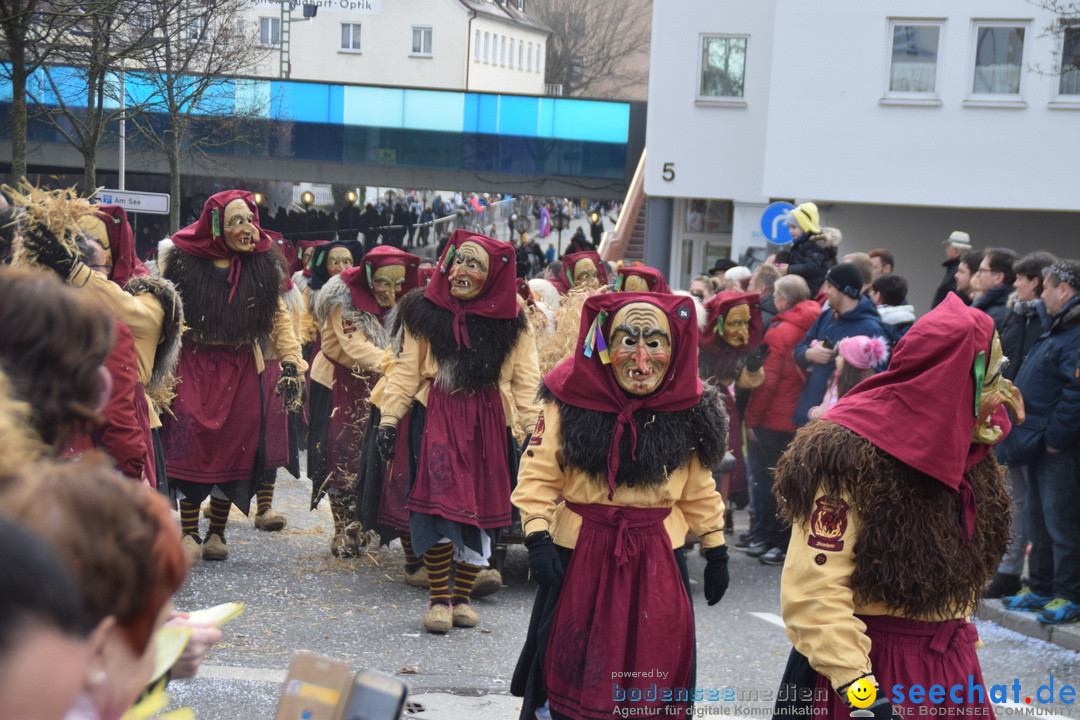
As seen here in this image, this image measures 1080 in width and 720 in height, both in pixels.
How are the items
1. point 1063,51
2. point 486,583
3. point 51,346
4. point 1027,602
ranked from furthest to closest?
point 1063,51
point 486,583
point 1027,602
point 51,346

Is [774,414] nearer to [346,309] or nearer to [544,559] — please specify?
[346,309]

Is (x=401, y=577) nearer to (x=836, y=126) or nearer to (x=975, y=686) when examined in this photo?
(x=975, y=686)

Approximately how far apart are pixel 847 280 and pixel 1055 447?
1.91 meters

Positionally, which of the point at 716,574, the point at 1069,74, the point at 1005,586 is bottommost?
the point at 1005,586

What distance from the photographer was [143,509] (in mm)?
1473

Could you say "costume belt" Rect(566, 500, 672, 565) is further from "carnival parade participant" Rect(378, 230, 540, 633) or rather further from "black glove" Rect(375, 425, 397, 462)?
"black glove" Rect(375, 425, 397, 462)

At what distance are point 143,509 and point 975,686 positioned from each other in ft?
9.01

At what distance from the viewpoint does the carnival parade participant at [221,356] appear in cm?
764

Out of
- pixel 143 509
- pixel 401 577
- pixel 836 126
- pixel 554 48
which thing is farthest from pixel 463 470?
pixel 554 48

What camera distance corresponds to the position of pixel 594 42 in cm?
6400

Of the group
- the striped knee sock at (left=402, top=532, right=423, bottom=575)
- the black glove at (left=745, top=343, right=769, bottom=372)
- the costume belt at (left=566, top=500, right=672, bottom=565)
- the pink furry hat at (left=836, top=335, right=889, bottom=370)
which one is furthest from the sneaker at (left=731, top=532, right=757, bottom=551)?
the costume belt at (left=566, top=500, right=672, bottom=565)

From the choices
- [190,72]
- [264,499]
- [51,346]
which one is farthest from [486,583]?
[190,72]

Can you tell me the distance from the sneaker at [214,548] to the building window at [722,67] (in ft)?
60.3

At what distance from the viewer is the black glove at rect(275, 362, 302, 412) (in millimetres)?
7961
